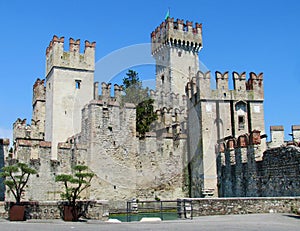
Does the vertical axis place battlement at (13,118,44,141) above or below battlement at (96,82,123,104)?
below

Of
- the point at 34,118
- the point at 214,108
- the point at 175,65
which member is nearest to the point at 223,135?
the point at 214,108

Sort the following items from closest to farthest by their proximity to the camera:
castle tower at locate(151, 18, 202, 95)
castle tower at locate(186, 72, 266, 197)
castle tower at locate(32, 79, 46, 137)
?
castle tower at locate(186, 72, 266, 197) → castle tower at locate(32, 79, 46, 137) → castle tower at locate(151, 18, 202, 95)

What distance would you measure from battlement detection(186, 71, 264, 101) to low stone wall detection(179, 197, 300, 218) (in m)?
13.5

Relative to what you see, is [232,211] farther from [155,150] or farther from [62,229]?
[155,150]

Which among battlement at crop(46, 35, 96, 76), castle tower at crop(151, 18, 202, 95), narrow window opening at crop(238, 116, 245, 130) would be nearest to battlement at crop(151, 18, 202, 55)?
castle tower at crop(151, 18, 202, 95)

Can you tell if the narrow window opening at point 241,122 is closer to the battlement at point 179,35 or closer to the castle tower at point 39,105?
the castle tower at point 39,105

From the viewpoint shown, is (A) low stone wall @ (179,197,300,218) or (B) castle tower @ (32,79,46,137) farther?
(B) castle tower @ (32,79,46,137)

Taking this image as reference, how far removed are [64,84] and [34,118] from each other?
6.66 m

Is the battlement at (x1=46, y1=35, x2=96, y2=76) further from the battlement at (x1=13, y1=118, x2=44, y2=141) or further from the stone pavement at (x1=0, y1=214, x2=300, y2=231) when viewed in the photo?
the stone pavement at (x1=0, y1=214, x2=300, y2=231)

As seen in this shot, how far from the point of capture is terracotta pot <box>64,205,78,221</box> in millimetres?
15436

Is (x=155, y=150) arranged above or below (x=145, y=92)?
below

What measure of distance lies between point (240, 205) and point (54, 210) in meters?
7.20

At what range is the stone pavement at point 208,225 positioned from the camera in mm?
11953

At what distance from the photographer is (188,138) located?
30328 mm
